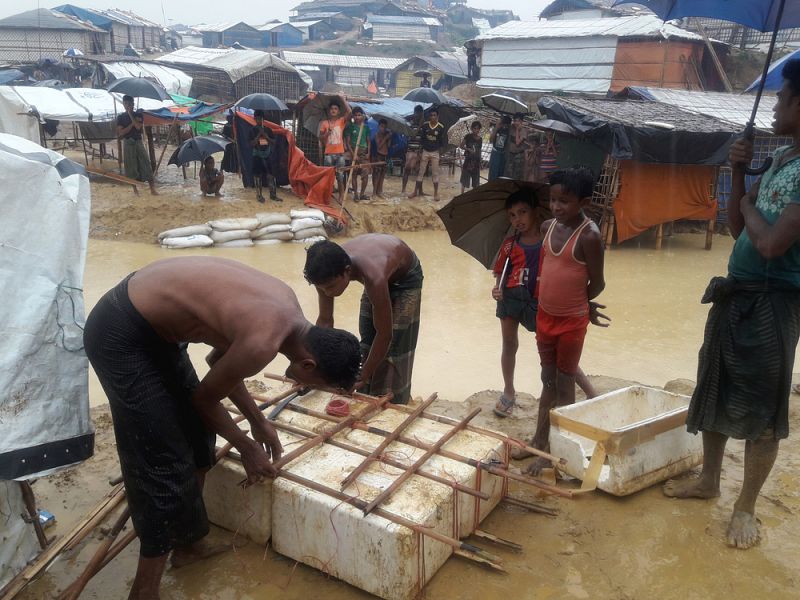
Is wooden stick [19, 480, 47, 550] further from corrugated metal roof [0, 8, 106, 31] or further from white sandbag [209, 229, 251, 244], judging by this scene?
corrugated metal roof [0, 8, 106, 31]

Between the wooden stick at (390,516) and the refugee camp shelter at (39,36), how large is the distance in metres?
28.1

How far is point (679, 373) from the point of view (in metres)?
5.54

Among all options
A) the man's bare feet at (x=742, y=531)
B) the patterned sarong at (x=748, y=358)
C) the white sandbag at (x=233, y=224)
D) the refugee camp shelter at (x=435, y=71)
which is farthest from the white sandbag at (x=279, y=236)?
the refugee camp shelter at (x=435, y=71)

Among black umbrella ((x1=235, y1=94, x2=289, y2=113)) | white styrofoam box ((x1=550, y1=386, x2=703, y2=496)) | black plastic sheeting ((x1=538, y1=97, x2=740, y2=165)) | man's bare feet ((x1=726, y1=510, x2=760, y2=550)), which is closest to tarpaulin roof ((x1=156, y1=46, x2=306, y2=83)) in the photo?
black umbrella ((x1=235, y1=94, x2=289, y2=113))

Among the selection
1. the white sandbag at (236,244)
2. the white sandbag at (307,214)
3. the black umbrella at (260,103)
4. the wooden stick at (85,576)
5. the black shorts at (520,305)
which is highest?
the black umbrella at (260,103)

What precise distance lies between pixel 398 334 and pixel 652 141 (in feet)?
24.1

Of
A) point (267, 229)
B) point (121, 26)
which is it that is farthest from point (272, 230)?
point (121, 26)

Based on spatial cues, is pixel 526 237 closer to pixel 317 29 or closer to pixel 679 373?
pixel 679 373

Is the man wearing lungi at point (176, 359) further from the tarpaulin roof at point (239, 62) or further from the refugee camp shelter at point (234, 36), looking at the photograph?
the refugee camp shelter at point (234, 36)

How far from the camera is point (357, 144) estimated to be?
11570 mm

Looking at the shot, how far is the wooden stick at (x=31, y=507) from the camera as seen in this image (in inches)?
96.0

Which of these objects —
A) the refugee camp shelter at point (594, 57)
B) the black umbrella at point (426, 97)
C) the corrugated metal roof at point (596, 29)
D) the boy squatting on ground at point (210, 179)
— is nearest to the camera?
the boy squatting on ground at point (210, 179)

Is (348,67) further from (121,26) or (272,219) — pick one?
(272,219)

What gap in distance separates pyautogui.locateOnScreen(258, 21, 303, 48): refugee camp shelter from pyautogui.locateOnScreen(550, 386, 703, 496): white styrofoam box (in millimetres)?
39746
